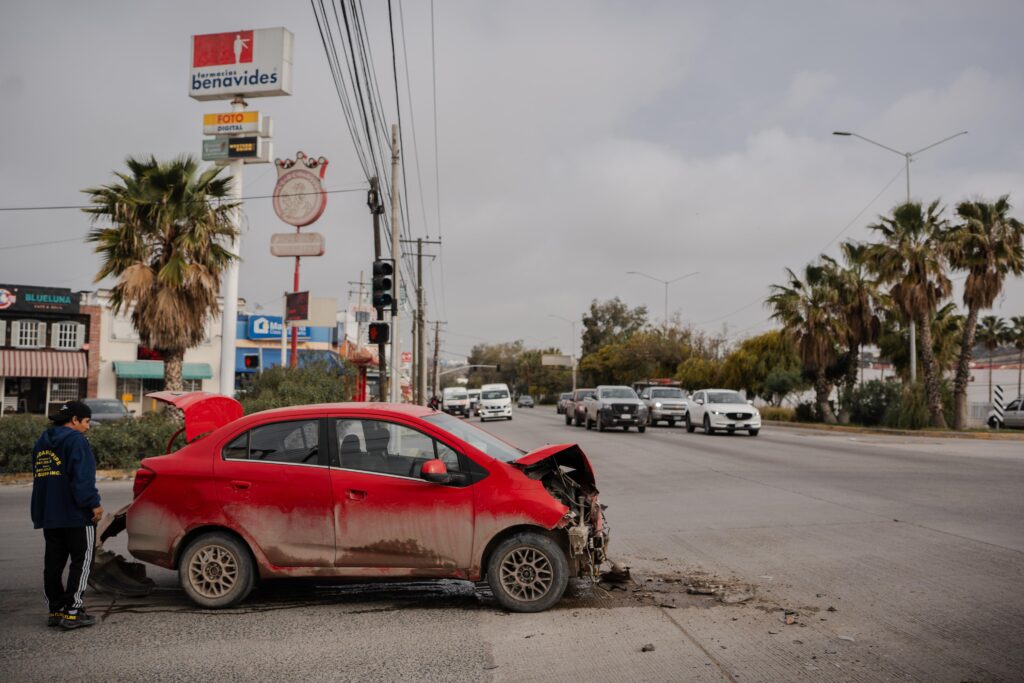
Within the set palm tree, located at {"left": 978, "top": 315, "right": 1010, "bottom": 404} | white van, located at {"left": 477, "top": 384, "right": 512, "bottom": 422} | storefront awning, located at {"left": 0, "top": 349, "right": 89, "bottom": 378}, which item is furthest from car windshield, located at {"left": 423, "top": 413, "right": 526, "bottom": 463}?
palm tree, located at {"left": 978, "top": 315, "right": 1010, "bottom": 404}

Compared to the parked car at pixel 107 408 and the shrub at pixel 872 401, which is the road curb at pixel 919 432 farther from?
the parked car at pixel 107 408

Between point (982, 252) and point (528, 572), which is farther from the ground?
point (982, 252)

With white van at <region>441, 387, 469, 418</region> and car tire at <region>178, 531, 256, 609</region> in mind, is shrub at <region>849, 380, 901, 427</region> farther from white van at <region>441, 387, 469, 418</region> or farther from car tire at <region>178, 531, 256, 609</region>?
car tire at <region>178, 531, 256, 609</region>

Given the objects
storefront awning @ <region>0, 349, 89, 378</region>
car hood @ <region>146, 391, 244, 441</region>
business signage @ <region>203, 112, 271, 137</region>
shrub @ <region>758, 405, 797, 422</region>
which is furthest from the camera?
shrub @ <region>758, 405, 797, 422</region>

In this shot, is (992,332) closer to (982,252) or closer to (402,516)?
(982,252)

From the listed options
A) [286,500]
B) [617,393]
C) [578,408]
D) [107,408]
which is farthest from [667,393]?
[286,500]

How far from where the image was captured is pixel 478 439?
22.5ft

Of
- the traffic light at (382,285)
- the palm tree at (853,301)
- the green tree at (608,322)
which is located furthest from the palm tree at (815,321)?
the green tree at (608,322)

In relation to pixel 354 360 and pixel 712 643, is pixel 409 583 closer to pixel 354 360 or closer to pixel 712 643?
pixel 712 643

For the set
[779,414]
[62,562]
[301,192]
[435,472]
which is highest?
[301,192]

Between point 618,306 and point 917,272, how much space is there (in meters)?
83.1

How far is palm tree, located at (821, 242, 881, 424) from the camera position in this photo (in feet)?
129

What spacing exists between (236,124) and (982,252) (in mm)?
29575

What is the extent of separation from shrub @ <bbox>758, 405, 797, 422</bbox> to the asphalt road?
3660 centimetres
